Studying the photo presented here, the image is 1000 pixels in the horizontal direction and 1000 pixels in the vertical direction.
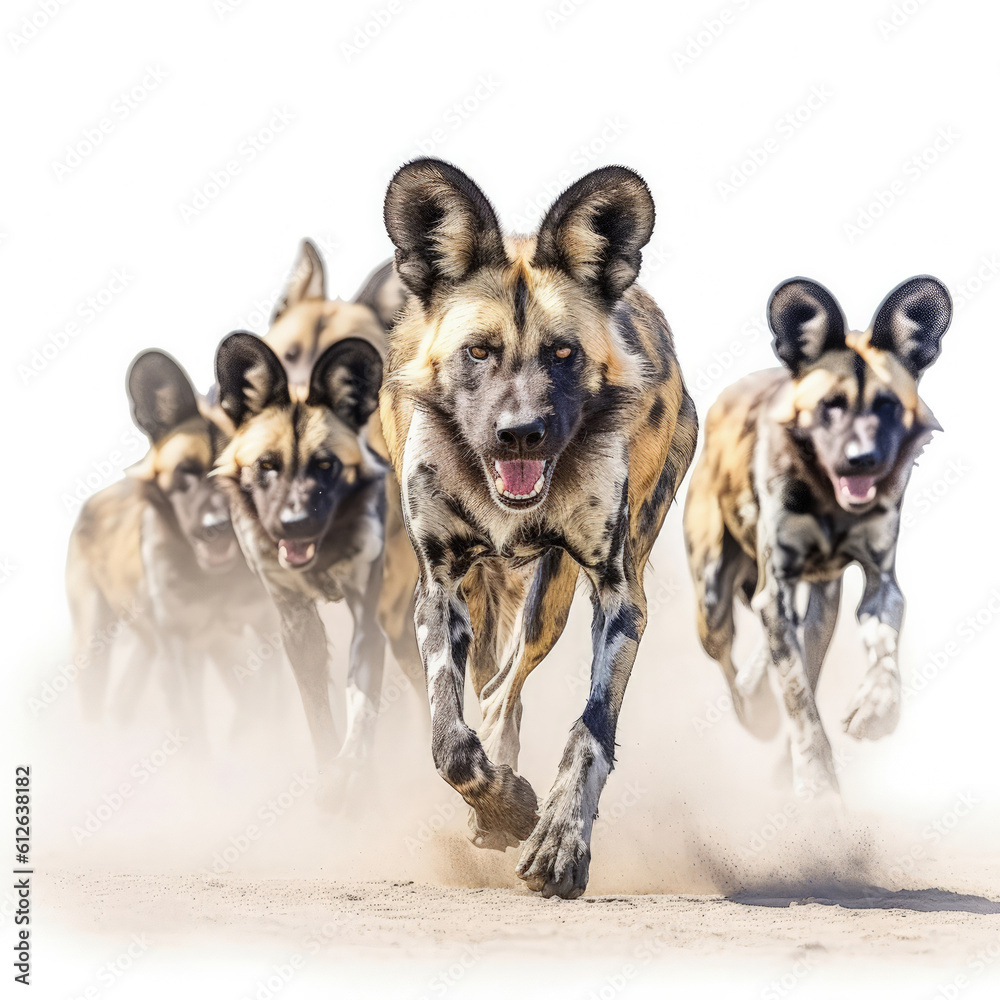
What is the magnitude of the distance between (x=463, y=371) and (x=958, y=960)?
3.55 meters

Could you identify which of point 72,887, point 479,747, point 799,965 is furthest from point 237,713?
point 799,965

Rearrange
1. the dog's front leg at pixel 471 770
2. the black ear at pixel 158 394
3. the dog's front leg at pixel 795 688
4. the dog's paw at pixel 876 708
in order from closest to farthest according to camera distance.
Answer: the dog's front leg at pixel 471 770 < the dog's paw at pixel 876 708 < the dog's front leg at pixel 795 688 < the black ear at pixel 158 394

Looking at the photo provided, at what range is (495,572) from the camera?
8078 millimetres

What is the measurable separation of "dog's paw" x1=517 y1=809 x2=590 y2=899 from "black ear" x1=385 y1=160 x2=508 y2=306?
261 cm

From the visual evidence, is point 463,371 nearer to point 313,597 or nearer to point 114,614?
point 313,597

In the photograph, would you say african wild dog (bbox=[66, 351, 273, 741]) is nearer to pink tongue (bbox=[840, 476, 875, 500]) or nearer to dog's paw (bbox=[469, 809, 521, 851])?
dog's paw (bbox=[469, 809, 521, 851])

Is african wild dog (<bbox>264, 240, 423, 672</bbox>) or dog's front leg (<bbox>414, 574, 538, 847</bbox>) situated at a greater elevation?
african wild dog (<bbox>264, 240, 423, 672</bbox>)

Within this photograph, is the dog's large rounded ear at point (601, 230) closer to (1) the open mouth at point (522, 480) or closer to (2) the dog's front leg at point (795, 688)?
(1) the open mouth at point (522, 480)

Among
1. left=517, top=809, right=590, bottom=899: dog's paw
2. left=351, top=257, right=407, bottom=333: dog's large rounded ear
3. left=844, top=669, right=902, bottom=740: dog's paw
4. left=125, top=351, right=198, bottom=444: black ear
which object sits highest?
left=351, top=257, right=407, bottom=333: dog's large rounded ear

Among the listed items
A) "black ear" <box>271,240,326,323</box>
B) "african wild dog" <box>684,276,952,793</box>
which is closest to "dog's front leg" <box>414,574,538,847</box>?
"african wild dog" <box>684,276,952,793</box>

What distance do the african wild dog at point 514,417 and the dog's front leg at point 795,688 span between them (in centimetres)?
204

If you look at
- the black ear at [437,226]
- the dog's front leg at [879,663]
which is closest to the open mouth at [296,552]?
the black ear at [437,226]

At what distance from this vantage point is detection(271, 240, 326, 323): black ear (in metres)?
9.52

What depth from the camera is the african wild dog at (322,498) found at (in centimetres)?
875
